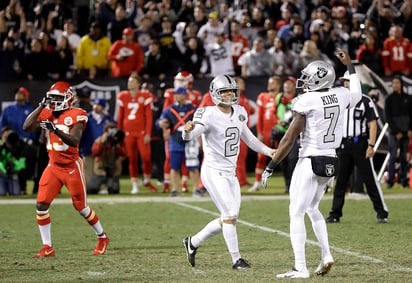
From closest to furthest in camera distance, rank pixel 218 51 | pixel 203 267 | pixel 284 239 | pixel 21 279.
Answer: pixel 21 279
pixel 203 267
pixel 284 239
pixel 218 51

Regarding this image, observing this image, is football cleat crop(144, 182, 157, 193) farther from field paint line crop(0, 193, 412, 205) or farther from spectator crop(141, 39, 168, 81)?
spectator crop(141, 39, 168, 81)

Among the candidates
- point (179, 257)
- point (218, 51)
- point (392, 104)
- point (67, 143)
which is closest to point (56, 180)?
point (67, 143)

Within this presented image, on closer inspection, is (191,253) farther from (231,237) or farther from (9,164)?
(9,164)

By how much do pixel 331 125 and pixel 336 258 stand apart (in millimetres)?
1631

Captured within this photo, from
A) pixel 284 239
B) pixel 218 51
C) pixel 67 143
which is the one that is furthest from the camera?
pixel 218 51

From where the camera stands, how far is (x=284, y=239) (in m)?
11.2

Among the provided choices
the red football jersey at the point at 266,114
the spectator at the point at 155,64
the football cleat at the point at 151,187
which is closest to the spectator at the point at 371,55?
the red football jersey at the point at 266,114

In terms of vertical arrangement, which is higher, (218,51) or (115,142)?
(218,51)

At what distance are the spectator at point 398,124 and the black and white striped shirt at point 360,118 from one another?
495 cm

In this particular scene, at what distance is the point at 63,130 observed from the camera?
33.1ft

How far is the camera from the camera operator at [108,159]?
17.4m

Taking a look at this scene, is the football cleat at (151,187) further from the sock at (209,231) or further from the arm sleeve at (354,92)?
the arm sleeve at (354,92)

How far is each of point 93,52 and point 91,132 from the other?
10.6 feet

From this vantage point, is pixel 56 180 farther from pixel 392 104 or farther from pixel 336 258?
pixel 392 104
